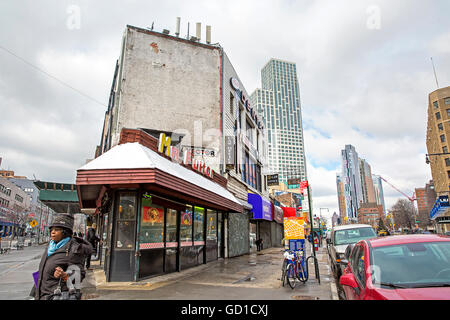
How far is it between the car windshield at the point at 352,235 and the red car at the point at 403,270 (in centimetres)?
747

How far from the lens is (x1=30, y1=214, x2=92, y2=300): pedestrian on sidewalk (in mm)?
3330

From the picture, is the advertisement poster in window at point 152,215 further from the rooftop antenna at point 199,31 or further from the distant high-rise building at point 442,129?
the distant high-rise building at point 442,129

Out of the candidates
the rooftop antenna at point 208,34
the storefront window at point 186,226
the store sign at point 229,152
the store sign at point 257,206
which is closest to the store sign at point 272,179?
the store sign at point 257,206

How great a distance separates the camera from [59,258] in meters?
3.44

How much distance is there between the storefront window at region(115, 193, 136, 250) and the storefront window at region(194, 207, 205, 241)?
4456 mm

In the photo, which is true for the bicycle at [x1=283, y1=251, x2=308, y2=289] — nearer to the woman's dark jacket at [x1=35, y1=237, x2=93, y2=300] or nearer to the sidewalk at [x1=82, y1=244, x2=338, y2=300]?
the sidewalk at [x1=82, y1=244, x2=338, y2=300]

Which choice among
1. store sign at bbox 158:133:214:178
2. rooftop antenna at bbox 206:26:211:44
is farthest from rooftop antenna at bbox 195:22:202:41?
store sign at bbox 158:133:214:178

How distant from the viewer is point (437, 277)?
3.43m

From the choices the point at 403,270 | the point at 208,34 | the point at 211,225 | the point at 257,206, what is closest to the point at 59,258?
the point at 403,270

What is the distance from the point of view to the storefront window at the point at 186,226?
12.2 metres

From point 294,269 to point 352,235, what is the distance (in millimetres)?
4167

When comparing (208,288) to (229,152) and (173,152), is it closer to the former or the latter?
(173,152)
